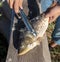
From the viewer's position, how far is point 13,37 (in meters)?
2.08

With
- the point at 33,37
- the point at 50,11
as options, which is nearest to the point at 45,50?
the point at 33,37

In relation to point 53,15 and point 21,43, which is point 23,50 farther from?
point 53,15

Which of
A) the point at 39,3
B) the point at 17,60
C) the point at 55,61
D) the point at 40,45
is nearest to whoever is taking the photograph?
the point at 17,60

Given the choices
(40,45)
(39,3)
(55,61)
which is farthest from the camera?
(55,61)

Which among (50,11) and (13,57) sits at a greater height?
(50,11)

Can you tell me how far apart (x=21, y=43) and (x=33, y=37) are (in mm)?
107

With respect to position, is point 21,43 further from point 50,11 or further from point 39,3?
point 39,3

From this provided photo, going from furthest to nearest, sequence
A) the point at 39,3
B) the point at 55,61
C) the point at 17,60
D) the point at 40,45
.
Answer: the point at 55,61 < the point at 39,3 < the point at 40,45 < the point at 17,60

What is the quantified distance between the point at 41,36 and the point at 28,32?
0.47 ft

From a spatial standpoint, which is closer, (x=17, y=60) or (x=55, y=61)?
(x=17, y=60)

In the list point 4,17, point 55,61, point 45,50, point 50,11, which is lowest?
point 55,61

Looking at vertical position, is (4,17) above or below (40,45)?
below

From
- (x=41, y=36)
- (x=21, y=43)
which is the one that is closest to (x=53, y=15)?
(x=41, y=36)

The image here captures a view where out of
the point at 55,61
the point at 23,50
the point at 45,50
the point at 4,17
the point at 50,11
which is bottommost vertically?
the point at 55,61
